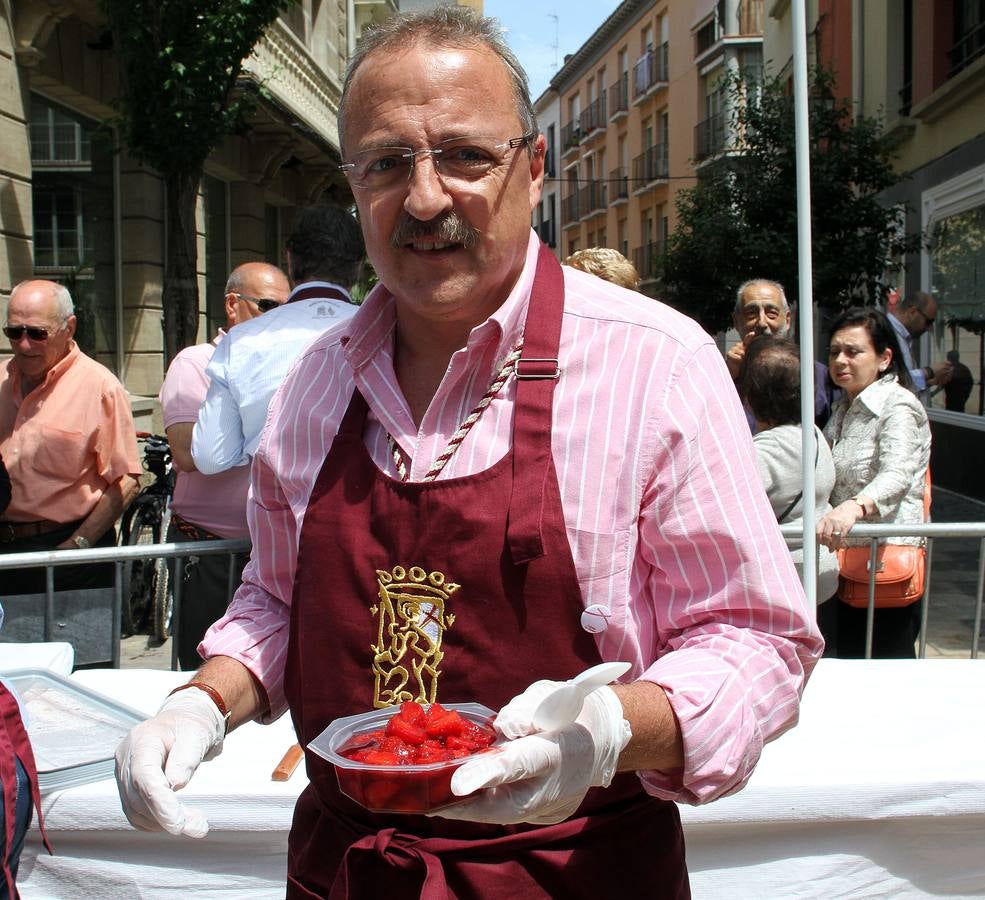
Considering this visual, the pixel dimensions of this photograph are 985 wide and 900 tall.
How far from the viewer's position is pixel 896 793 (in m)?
2.67

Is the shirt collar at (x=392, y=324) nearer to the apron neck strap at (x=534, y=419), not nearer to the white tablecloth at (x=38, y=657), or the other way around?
the apron neck strap at (x=534, y=419)

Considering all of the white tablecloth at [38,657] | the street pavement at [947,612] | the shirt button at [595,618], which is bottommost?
the street pavement at [947,612]

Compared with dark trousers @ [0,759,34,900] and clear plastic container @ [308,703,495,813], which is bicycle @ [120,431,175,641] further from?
clear plastic container @ [308,703,495,813]

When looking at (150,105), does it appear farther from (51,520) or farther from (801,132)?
(801,132)

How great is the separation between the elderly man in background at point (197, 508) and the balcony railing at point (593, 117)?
154 feet

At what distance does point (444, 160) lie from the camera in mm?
1543

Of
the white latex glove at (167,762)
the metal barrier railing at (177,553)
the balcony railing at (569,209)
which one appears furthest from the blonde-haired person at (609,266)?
the balcony railing at (569,209)

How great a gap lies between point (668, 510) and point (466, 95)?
62 centimetres

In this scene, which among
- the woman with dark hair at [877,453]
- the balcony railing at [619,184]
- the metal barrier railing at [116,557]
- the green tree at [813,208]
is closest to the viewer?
the metal barrier railing at [116,557]

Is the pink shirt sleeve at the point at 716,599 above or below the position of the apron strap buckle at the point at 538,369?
below

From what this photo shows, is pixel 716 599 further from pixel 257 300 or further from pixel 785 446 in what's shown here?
pixel 257 300

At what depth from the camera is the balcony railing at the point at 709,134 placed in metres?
34.8

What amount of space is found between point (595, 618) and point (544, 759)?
10.1 inches

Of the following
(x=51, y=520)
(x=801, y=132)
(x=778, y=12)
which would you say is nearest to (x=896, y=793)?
(x=801, y=132)
